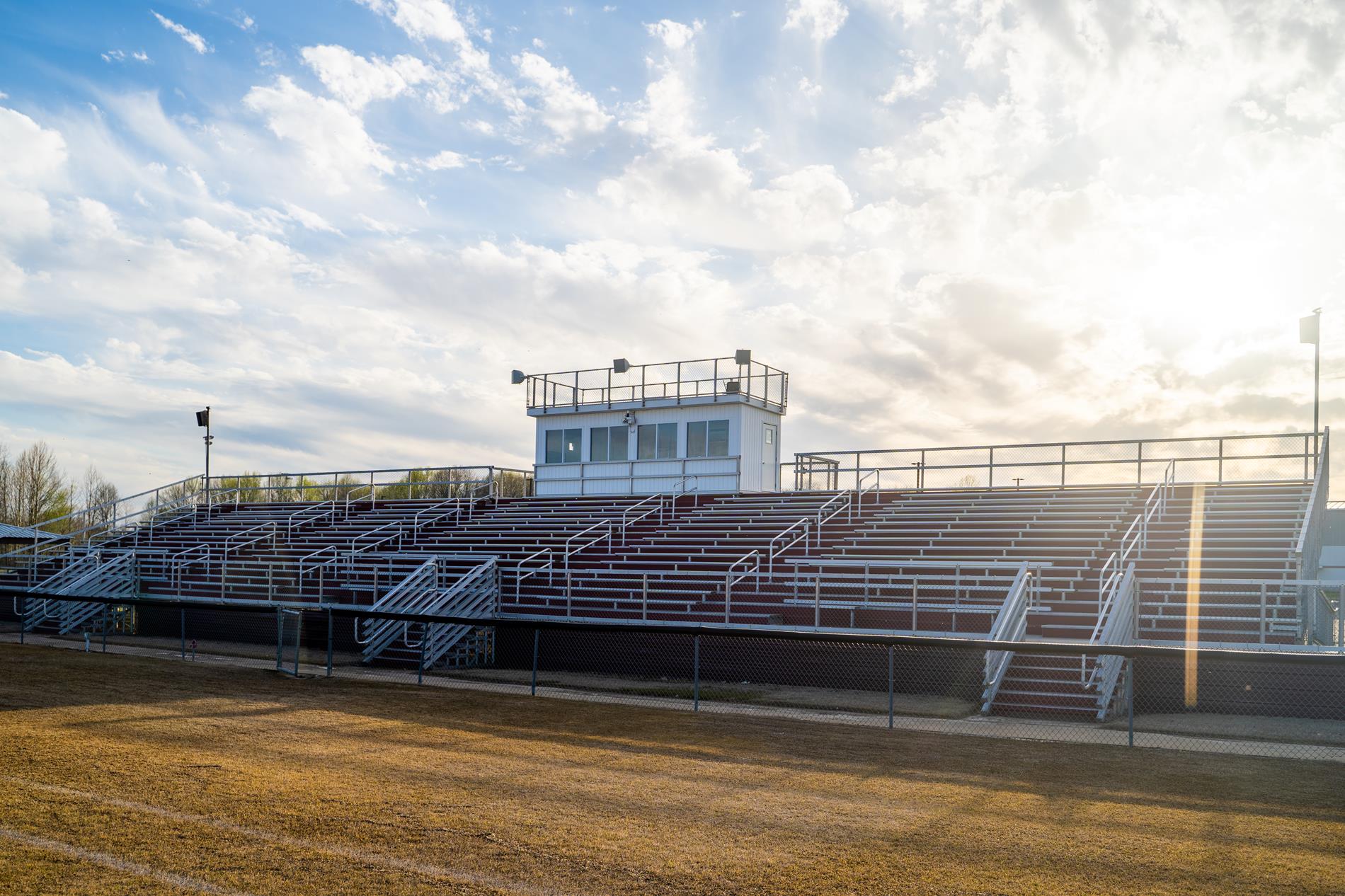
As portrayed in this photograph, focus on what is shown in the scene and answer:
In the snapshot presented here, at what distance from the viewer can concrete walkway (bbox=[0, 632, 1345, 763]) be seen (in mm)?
11648

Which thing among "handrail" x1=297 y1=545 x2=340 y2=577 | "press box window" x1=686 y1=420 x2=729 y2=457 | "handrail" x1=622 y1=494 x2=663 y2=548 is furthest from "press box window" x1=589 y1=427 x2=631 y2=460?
"handrail" x1=297 y1=545 x2=340 y2=577

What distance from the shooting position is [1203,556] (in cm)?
1978

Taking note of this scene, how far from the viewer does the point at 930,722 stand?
1353 cm

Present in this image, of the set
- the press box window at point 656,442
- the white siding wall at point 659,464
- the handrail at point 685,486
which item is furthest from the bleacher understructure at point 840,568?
the press box window at point 656,442

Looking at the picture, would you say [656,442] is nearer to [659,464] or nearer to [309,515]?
[659,464]

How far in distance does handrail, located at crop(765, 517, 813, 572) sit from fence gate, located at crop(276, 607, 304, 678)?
9.26 metres

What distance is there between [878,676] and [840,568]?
17.9 ft

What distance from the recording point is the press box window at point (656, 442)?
33750 mm

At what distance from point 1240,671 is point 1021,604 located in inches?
128

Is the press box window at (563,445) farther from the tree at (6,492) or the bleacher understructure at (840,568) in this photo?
the tree at (6,492)

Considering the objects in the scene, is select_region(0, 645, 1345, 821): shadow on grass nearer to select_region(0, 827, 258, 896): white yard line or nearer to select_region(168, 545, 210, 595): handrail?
select_region(0, 827, 258, 896): white yard line

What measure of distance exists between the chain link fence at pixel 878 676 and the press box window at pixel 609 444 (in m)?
14.0

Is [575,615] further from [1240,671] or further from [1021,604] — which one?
[1240,671]

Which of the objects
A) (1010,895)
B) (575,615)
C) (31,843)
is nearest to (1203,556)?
(575,615)
